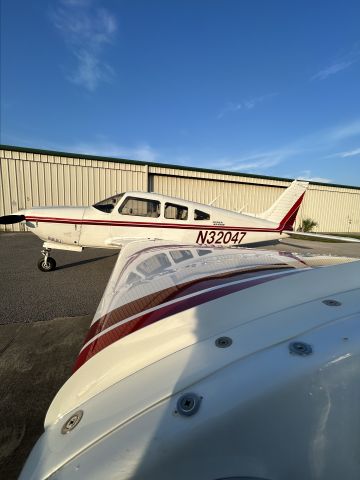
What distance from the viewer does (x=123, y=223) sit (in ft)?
20.9

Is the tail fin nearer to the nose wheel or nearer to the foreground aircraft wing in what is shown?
the nose wheel

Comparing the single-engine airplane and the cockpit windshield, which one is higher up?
the cockpit windshield

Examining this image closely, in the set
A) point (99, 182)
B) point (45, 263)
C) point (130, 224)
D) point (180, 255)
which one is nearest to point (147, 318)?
point (180, 255)

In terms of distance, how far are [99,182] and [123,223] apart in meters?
10.7

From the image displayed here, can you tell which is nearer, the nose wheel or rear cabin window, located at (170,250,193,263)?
rear cabin window, located at (170,250,193,263)

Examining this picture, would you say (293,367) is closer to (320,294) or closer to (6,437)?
(320,294)

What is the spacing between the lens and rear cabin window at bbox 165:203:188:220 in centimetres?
650

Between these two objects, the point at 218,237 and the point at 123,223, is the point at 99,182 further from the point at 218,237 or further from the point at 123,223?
the point at 218,237

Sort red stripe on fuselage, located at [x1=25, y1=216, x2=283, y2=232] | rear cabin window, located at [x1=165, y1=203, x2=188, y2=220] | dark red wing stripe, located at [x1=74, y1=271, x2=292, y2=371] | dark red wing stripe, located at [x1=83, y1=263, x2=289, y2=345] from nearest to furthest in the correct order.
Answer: dark red wing stripe, located at [x1=74, y1=271, x2=292, y2=371] < dark red wing stripe, located at [x1=83, y1=263, x2=289, y2=345] < red stripe on fuselage, located at [x1=25, y1=216, x2=283, y2=232] < rear cabin window, located at [x1=165, y1=203, x2=188, y2=220]

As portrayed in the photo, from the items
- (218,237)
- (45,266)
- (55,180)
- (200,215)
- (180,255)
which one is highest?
(55,180)

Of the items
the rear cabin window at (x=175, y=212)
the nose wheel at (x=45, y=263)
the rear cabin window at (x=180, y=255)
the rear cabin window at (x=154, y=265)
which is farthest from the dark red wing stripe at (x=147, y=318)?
the nose wheel at (x=45, y=263)

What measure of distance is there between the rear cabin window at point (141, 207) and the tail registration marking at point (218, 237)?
1235 millimetres

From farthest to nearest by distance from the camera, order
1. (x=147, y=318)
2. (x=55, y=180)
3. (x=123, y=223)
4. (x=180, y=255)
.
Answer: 1. (x=55, y=180)
2. (x=123, y=223)
3. (x=180, y=255)
4. (x=147, y=318)

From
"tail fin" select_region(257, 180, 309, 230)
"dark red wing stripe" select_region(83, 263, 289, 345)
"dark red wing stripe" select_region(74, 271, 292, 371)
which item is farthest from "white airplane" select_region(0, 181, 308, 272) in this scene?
"dark red wing stripe" select_region(74, 271, 292, 371)
